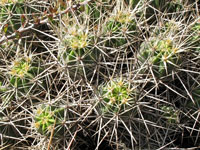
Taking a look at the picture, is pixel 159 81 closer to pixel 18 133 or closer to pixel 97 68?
pixel 97 68

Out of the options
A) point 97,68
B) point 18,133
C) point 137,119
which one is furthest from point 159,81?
point 18,133

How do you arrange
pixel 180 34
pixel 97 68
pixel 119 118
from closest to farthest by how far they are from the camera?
1. pixel 119 118
2. pixel 97 68
3. pixel 180 34

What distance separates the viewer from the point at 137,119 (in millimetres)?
2324

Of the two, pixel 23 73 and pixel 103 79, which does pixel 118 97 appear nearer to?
pixel 103 79

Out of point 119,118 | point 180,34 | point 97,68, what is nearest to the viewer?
point 119,118

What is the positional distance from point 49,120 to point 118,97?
1.82 ft

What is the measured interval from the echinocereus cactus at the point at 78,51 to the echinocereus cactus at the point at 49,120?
1.08 feet

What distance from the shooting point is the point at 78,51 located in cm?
227

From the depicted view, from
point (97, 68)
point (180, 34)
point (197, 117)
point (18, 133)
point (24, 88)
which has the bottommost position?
point (18, 133)

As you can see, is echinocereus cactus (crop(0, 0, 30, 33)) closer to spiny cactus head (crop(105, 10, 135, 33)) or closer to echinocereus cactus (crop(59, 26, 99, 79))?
echinocereus cactus (crop(59, 26, 99, 79))

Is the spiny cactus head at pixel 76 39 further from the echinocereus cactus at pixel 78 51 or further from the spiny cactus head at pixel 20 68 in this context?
the spiny cactus head at pixel 20 68

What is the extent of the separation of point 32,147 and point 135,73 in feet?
3.48

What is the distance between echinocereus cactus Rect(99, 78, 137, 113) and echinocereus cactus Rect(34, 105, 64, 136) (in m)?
0.35

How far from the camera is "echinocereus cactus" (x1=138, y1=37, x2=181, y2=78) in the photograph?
2.25 metres
